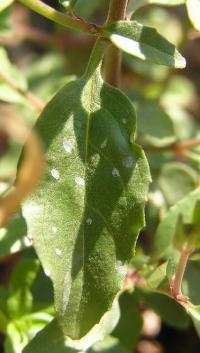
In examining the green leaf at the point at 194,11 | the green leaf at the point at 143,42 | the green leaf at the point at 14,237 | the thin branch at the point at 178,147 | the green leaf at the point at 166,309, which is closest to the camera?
the green leaf at the point at 143,42

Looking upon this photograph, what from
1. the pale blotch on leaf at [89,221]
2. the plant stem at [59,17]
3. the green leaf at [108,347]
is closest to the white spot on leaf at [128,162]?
the pale blotch on leaf at [89,221]

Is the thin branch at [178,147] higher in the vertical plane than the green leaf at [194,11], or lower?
lower

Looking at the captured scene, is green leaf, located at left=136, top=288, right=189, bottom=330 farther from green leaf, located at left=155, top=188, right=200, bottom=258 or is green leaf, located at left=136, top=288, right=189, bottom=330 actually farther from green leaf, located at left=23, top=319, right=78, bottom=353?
green leaf, located at left=23, top=319, right=78, bottom=353

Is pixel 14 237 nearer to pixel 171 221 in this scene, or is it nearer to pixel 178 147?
pixel 171 221

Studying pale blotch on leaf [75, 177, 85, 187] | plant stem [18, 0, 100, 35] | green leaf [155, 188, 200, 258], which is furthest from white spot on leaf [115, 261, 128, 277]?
plant stem [18, 0, 100, 35]

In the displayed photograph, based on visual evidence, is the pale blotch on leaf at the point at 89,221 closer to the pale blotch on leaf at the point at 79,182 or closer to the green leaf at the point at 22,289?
the pale blotch on leaf at the point at 79,182

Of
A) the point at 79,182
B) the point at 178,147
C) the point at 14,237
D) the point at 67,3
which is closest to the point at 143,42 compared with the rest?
the point at 67,3
